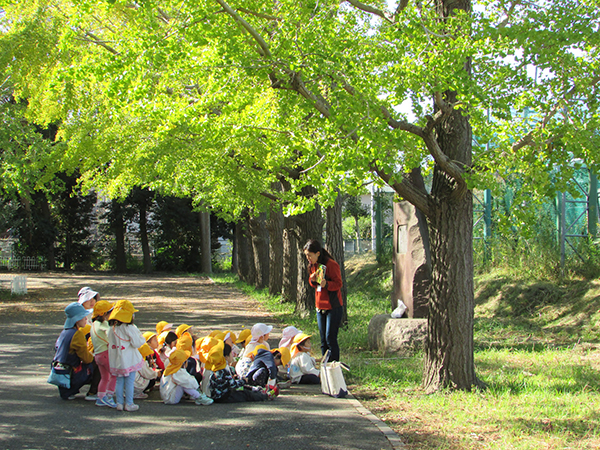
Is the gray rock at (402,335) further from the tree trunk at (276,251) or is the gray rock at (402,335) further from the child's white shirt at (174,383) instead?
the tree trunk at (276,251)

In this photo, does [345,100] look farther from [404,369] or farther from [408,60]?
[404,369]

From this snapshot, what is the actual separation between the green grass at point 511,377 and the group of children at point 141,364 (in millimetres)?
1381

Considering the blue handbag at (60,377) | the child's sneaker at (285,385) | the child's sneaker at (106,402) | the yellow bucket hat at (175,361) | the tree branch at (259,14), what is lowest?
the child's sneaker at (285,385)

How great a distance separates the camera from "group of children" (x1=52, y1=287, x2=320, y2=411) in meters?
5.80

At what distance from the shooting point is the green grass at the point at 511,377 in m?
4.98

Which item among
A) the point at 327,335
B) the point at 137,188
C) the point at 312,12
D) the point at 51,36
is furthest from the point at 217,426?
the point at 137,188

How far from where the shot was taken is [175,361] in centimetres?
598

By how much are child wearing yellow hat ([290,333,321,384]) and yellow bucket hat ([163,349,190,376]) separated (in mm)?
1705

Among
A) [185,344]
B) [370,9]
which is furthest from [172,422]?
[370,9]

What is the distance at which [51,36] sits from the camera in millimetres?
13070

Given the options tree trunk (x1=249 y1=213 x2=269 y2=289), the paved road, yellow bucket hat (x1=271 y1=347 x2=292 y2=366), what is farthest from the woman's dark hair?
tree trunk (x1=249 y1=213 x2=269 y2=289)

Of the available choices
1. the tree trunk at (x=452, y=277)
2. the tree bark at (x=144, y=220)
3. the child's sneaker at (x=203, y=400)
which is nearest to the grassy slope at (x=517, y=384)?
the tree trunk at (x=452, y=277)

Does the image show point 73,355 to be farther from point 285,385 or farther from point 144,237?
point 144,237

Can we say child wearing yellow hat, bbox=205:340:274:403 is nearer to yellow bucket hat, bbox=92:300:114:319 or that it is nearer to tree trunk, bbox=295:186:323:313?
yellow bucket hat, bbox=92:300:114:319
